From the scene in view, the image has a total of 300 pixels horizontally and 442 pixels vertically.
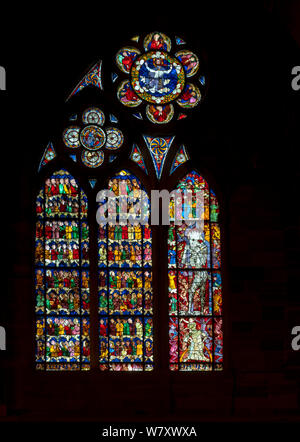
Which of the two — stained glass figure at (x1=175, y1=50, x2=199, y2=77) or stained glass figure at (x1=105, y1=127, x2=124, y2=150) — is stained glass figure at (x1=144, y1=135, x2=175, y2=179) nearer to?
stained glass figure at (x1=105, y1=127, x2=124, y2=150)

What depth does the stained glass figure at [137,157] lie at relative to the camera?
8797mm

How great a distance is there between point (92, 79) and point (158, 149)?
1.11 m

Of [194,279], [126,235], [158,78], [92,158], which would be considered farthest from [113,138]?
[194,279]

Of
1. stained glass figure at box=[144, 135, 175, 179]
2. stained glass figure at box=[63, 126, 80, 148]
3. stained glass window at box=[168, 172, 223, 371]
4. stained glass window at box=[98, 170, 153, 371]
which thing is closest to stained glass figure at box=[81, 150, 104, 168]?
stained glass figure at box=[63, 126, 80, 148]

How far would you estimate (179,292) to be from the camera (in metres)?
8.59

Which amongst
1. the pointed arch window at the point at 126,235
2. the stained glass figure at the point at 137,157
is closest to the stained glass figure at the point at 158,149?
the pointed arch window at the point at 126,235

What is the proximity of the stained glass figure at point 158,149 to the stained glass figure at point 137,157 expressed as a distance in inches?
4.7

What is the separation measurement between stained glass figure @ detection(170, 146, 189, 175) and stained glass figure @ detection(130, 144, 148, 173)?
1.09ft

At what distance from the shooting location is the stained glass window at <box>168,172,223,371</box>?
852cm

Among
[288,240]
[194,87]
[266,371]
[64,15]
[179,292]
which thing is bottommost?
[266,371]

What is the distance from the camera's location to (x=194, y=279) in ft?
28.3

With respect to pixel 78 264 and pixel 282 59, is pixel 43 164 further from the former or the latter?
pixel 282 59

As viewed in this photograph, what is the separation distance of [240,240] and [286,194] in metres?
0.72

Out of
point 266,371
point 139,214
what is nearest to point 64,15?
point 139,214
